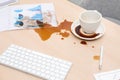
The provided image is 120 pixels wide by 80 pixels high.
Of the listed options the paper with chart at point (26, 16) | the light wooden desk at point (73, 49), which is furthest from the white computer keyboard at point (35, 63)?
the paper with chart at point (26, 16)

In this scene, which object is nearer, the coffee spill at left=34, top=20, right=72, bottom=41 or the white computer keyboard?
the white computer keyboard

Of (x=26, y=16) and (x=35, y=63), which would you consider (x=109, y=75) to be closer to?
(x=35, y=63)

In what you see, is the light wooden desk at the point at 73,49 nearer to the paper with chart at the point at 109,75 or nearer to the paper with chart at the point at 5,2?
the paper with chart at the point at 109,75

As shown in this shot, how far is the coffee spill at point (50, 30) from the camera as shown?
1099 mm

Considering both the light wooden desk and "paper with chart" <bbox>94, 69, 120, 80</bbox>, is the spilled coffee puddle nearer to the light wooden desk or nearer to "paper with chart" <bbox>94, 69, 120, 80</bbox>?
the light wooden desk

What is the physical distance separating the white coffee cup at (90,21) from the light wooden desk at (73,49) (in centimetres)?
6

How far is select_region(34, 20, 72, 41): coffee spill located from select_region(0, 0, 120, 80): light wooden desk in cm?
2

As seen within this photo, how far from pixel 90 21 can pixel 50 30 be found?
19cm

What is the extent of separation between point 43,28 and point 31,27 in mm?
59

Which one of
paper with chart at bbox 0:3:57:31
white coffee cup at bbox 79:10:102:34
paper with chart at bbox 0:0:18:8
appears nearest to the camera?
white coffee cup at bbox 79:10:102:34

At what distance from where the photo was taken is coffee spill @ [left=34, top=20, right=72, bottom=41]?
3.60 ft

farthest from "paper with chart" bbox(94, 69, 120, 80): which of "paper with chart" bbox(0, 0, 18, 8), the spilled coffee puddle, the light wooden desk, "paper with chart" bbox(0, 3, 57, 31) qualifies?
"paper with chart" bbox(0, 0, 18, 8)

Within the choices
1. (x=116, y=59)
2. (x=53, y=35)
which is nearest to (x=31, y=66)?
(x=53, y=35)

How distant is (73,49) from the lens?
1026 mm
